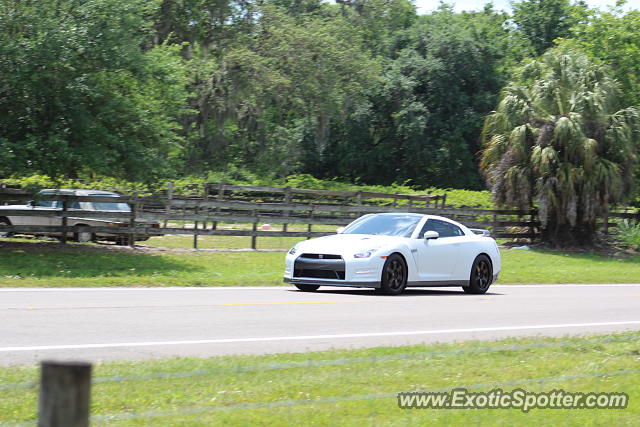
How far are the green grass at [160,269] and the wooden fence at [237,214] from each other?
770 mm

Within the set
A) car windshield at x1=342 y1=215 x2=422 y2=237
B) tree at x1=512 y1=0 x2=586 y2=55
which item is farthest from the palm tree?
tree at x1=512 y1=0 x2=586 y2=55

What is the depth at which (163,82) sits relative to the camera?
22.4 m

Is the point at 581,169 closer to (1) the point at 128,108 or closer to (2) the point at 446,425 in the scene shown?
(1) the point at 128,108

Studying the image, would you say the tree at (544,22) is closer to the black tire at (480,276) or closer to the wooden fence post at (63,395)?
the black tire at (480,276)

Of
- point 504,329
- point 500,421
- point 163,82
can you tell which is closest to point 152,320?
point 504,329

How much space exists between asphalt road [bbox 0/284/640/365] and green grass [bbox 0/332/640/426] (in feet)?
3.74

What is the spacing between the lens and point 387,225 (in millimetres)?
17281

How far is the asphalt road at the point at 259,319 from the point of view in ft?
30.8

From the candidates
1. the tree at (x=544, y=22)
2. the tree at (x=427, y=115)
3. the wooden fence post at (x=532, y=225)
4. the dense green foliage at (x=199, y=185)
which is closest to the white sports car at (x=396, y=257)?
the dense green foliage at (x=199, y=185)

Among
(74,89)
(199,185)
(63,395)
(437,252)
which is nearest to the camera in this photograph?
(63,395)

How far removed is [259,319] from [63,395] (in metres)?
9.13

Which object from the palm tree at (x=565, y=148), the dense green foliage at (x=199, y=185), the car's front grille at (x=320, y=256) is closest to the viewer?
the car's front grille at (x=320, y=256)

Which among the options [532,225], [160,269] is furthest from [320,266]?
[532,225]

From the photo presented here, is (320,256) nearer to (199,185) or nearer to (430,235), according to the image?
(430,235)
